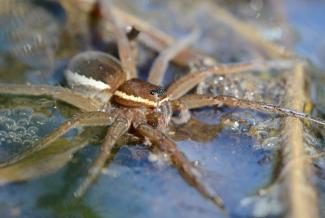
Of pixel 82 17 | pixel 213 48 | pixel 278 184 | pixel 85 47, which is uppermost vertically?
pixel 213 48

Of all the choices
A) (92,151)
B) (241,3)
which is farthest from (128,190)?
(241,3)

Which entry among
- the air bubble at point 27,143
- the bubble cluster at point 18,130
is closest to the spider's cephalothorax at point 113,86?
the bubble cluster at point 18,130

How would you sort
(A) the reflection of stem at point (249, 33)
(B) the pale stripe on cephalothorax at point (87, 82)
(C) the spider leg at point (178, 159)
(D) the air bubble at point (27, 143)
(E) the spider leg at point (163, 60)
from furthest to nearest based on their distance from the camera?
(A) the reflection of stem at point (249, 33) → (E) the spider leg at point (163, 60) → (B) the pale stripe on cephalothorax at point (87, 82) → (D) the air bubble at point (27, 143) → (C) the spider leg at point (178, 159)

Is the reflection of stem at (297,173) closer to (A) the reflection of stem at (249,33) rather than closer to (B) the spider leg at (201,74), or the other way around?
(B) the spider leg at (201,74)

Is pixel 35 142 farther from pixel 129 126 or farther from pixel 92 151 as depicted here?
pixel 129 126

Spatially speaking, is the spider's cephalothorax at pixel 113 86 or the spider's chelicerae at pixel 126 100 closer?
the spider's chelicerae at pixel 126 100

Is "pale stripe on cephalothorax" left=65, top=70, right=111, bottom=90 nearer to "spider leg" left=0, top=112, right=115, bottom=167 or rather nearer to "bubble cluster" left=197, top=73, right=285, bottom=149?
"spider leg" left=0, top=112, right=115, bottom=167

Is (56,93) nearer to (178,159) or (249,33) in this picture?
(178,159)
